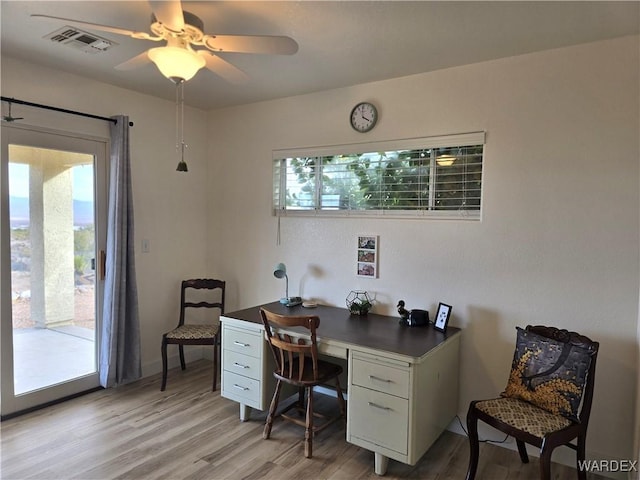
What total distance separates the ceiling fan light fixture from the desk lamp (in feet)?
6.24

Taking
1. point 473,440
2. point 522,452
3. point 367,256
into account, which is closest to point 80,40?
point 367,256

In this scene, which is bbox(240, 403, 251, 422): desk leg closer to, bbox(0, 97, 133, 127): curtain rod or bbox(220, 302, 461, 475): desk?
bbox(220, 302, 461, 475): desk

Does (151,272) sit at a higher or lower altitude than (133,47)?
lower

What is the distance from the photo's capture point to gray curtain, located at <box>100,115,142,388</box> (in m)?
3.34

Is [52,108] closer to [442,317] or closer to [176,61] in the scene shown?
[176,61]

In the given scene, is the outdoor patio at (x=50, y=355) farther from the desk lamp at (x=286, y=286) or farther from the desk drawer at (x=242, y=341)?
the desk lamp at (x=286, y=286)

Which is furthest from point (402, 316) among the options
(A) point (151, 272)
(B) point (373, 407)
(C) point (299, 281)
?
(A) point (151, 272)

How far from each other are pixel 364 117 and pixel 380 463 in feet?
7.72

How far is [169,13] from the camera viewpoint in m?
1.64

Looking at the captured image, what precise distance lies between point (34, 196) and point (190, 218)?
4.44 ft

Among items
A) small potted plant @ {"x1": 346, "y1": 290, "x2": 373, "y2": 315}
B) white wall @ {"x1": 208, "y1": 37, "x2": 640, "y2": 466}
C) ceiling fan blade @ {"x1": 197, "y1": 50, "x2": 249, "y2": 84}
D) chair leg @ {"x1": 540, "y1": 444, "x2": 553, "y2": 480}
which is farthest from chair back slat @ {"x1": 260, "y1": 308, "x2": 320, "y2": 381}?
ceiling fan blade @ {"x1": 197, "y1": 50, "x2": 249, "y2": 84}

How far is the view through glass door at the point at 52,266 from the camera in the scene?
2.97 metres

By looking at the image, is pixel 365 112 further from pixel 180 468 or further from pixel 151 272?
pixel 180 468

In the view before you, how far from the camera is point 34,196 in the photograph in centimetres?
304
